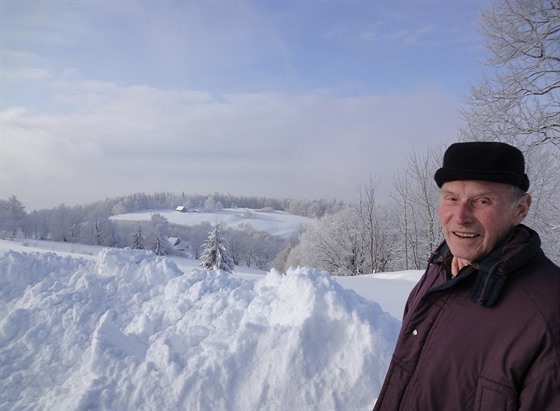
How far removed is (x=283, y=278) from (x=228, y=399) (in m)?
2.32

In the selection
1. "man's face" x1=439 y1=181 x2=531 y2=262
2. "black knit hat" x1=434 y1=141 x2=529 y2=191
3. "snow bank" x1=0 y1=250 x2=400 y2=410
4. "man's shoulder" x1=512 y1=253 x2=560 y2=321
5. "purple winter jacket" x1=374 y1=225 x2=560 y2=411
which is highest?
"black knit hat" x1=434 y1=141 x2=529 y2=191

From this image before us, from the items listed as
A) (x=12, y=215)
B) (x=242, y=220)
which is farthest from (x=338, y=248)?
(x=242, y=220)

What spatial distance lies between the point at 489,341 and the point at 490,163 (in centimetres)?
78

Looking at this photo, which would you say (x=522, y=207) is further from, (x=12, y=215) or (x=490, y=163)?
(x=12, y=215)

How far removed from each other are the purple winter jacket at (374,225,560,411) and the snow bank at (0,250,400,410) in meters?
A: 3.02

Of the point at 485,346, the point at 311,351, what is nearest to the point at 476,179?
the point at 485,346

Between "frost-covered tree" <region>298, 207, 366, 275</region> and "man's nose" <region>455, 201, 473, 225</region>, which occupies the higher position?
"man's nose" <region>455, 201, 473, 225</region>

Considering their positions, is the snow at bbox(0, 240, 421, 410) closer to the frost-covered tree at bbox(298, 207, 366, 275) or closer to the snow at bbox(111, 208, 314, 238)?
the frost-covered tree at bbox(298, 207, 366, 275)

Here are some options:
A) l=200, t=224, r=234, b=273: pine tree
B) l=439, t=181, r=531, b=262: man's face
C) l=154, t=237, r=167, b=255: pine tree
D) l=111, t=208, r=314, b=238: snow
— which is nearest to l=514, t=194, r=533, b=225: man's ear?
l=439, t=181, r=531, b=262: man's face

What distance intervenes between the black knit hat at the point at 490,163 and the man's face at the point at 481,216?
4cm

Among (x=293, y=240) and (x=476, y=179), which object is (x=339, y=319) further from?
(x=293, y=240)

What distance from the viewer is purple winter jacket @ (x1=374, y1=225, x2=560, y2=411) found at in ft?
4.51

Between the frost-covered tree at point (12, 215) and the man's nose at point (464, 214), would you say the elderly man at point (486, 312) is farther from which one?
the frost-covered tree at point (12, 215)

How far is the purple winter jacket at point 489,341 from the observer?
1.38 m
